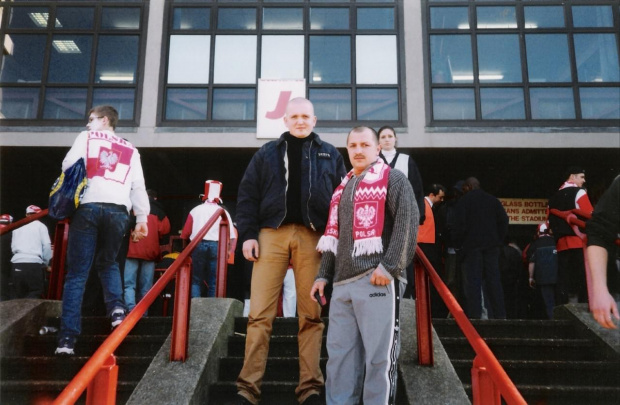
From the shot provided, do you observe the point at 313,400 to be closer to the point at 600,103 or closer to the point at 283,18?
the point at 283,18

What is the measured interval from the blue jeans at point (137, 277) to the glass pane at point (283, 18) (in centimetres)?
615

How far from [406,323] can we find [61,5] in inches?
413

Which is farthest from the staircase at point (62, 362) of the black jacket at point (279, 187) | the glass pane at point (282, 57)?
the glass pane at point (282, 57)

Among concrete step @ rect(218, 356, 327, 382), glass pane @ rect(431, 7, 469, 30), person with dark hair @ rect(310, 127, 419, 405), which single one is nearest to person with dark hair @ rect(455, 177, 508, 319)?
concrete step @ rect(218, 356, 327, 382)

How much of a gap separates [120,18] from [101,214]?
829 centimetres

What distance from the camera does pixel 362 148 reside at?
3279 millimetres

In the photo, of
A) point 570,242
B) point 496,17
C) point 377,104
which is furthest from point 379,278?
point 496,17

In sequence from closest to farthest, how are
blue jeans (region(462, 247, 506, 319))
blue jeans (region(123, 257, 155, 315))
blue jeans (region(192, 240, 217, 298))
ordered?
blue jeans (region(462, 247, 506, 319)) → blue jeans (region(192, 240, 217, 298)) → blue jeans (region(123, 257, 155, 315))

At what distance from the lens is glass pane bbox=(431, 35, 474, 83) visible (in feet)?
35.0

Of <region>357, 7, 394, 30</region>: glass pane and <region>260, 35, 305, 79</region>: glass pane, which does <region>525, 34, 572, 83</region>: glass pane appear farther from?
<region>260, 35, 305, 79</region>: glass pane

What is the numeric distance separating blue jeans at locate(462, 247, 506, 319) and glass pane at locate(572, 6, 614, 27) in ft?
24.3

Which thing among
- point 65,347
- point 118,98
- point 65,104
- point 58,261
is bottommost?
Result: point 65,347

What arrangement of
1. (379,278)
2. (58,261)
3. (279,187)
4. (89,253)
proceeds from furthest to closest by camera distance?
(58,261) < (89,253) < (279,187) < (379,278)

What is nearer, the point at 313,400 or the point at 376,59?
the point at 313,400
